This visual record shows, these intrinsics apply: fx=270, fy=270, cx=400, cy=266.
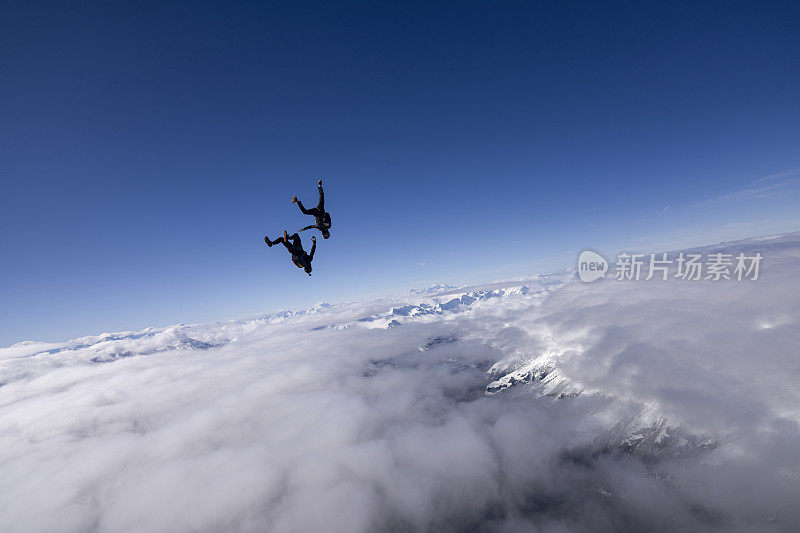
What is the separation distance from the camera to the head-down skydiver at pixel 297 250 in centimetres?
1493

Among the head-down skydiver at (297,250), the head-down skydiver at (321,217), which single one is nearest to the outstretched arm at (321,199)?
the head-down skydiver at (321,217)

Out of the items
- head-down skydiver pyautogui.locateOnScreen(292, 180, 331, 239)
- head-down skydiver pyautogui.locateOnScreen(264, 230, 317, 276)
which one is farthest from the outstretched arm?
head-down skydiver pyautogui.locateOnScreen(264, 230, 317, 276)

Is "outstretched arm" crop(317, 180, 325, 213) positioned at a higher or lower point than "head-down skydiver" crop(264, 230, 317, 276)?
higher

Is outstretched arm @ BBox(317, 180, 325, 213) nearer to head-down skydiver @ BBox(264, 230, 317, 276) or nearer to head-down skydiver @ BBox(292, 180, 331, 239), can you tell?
head-down skydiver @ BBox(292, 180, 331, 239)

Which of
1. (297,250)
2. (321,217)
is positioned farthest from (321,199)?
(297,250)

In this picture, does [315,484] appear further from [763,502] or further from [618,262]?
[763,502]

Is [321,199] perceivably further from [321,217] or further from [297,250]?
[297,250]

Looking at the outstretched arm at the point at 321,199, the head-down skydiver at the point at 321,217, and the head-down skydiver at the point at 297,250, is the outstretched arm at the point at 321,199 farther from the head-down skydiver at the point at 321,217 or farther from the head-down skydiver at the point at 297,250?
the head-down skydiver at the point at 297,250

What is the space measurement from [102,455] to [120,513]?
59859 mm

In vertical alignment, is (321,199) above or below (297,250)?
above

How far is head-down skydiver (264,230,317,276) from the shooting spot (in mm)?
14930

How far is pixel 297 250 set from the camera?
15.9 metres

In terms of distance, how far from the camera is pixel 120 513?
160125 mm

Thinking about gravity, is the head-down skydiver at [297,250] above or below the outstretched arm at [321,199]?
below
